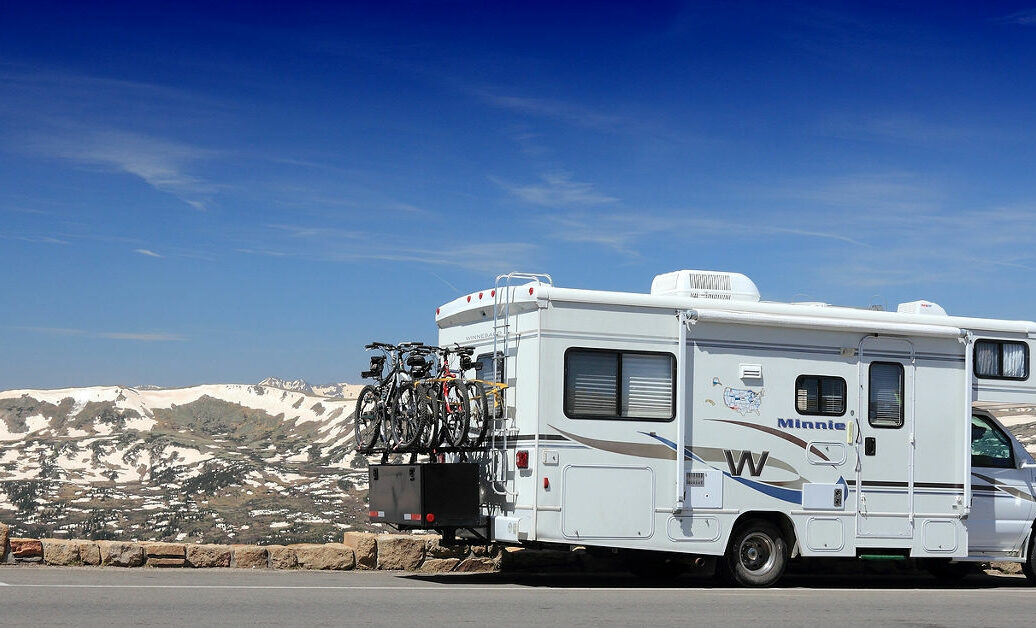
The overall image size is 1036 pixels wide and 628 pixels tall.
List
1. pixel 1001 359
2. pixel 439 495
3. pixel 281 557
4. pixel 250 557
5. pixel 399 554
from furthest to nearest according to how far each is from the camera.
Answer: pixel 1001 359
pixel 399 554
pixel 281 557
pixel 250 557
pixel 439 495

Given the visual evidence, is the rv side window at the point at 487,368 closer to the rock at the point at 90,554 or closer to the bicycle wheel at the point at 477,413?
the bicycle wheel at the point at 477,413

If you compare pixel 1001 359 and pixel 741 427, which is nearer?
pixel 741 427

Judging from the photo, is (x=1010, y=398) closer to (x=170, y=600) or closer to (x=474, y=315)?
(x=474, y=315)

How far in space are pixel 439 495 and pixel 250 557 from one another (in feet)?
8.37

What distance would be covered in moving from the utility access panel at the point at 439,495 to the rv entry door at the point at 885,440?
4.17 m

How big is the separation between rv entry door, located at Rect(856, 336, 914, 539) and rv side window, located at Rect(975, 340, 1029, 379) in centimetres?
103

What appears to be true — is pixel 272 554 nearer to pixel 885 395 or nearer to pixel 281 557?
pixel 281 557

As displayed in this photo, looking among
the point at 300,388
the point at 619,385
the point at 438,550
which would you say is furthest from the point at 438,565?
the point at 300,388

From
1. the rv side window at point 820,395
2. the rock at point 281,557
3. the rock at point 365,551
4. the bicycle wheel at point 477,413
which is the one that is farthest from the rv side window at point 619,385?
→ the rock at point 281,557

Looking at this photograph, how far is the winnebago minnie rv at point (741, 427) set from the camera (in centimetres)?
1249

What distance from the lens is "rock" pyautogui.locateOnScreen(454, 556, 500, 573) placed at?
14336 mm

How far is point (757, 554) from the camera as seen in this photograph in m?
13.3

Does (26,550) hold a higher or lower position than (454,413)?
lower

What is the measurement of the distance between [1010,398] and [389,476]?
7.08 metres
